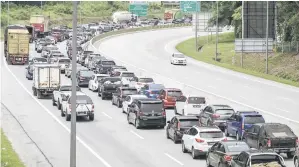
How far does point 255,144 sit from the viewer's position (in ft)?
105

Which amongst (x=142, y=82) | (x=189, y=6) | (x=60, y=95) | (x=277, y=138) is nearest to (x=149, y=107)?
(x=60, y=95)

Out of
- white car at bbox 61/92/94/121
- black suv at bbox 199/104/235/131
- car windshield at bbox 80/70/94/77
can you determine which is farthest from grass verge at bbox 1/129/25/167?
car windshield at bbox 80/70/94/77

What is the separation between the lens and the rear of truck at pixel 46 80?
5244 centimetres

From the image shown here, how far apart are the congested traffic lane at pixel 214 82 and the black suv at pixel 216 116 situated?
12.3 ft

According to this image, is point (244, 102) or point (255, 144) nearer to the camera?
point (255, 144)

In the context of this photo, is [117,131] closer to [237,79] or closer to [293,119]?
[293,119]

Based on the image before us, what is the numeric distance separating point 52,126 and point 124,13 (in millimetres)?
132976

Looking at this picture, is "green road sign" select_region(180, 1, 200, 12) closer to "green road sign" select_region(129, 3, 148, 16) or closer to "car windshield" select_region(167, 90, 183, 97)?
"green road sign" select_region(129, 3, 148, 16)

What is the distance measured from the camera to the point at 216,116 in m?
37.8

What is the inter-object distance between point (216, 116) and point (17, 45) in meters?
41.3

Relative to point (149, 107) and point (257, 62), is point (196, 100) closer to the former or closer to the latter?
point (149, 107)

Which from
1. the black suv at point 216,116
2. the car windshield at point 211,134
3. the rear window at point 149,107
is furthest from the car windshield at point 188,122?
the rear window at point 149,107

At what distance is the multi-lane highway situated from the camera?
31844mm

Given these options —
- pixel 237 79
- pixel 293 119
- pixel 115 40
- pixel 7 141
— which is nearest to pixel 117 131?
pixel 7 141
